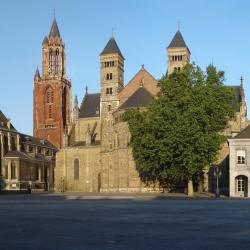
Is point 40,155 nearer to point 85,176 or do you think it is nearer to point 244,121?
point 85,176

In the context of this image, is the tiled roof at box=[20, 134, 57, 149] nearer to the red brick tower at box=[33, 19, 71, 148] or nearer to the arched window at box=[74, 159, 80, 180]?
the red brick tower at box=[33, 19, 71, 148]

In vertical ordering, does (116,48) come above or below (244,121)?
above

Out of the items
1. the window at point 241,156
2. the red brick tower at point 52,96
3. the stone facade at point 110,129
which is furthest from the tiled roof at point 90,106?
the window at point 241,156

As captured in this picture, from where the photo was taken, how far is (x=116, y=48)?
104812mm

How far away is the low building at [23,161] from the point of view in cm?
11056

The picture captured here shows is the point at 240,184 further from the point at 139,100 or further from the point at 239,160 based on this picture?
the point at 139,100

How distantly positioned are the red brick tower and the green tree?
73.1 m

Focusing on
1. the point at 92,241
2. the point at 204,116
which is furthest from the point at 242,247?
the point at 204,116

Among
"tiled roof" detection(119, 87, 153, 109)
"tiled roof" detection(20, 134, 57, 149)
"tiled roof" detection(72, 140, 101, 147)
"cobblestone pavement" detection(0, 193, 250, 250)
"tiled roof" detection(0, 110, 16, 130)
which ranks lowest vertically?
"cobblestone pavement" detection(0, 193, 250, 250)

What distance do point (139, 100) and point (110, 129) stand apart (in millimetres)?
10431

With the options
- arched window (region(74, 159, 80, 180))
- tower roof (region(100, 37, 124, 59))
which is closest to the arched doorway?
arched window (region(74, 159, 80, 180))

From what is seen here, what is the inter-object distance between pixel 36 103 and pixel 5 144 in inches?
1207

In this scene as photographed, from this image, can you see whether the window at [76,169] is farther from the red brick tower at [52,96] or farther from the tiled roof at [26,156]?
the red brick tower at [52,96]

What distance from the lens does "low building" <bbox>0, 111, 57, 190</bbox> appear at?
363 ft
